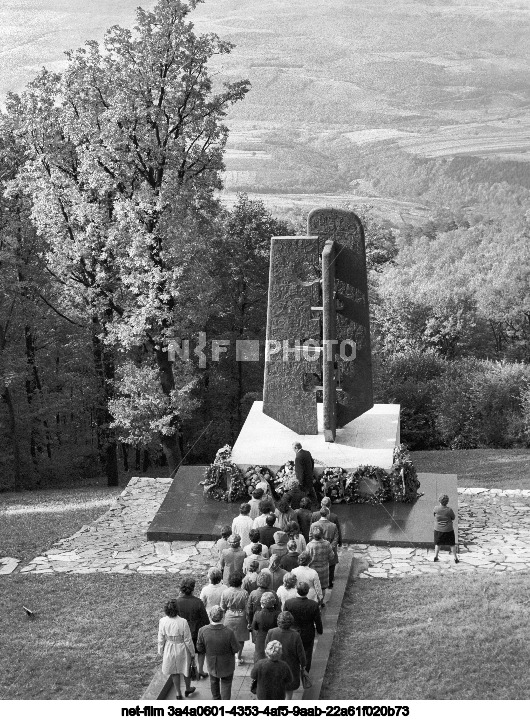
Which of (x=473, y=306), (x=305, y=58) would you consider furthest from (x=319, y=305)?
(x=305, y=58)

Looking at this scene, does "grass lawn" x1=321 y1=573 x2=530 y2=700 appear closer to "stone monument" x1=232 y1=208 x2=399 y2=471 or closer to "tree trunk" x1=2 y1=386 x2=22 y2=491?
"stone monument" x1=232 y1=208 x2=399 y2=471

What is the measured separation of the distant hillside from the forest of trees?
2676 centimetres

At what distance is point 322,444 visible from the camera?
2052 cm

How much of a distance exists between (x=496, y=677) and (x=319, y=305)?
989 cm

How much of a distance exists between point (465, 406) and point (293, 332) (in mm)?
19181

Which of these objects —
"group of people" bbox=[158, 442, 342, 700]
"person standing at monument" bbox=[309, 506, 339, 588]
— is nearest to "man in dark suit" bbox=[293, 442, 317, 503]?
"person standing at monument" bbox=[309, 506, 339, 588]

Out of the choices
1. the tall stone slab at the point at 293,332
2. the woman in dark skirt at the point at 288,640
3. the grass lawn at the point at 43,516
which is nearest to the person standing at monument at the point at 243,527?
the woman in dark skirt at the point at 288,640

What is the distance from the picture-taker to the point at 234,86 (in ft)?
85.3

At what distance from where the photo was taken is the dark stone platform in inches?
723

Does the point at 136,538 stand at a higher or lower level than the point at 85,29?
lower

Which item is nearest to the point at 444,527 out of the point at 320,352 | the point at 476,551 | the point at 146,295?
the point at 476,551

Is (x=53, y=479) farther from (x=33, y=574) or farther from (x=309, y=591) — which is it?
(x=309, y=591)

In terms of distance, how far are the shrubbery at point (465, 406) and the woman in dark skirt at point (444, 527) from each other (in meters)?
20.2

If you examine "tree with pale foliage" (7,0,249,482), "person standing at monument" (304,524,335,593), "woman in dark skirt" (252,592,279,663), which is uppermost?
"tree with pale foliage" (7,0,249,482)
